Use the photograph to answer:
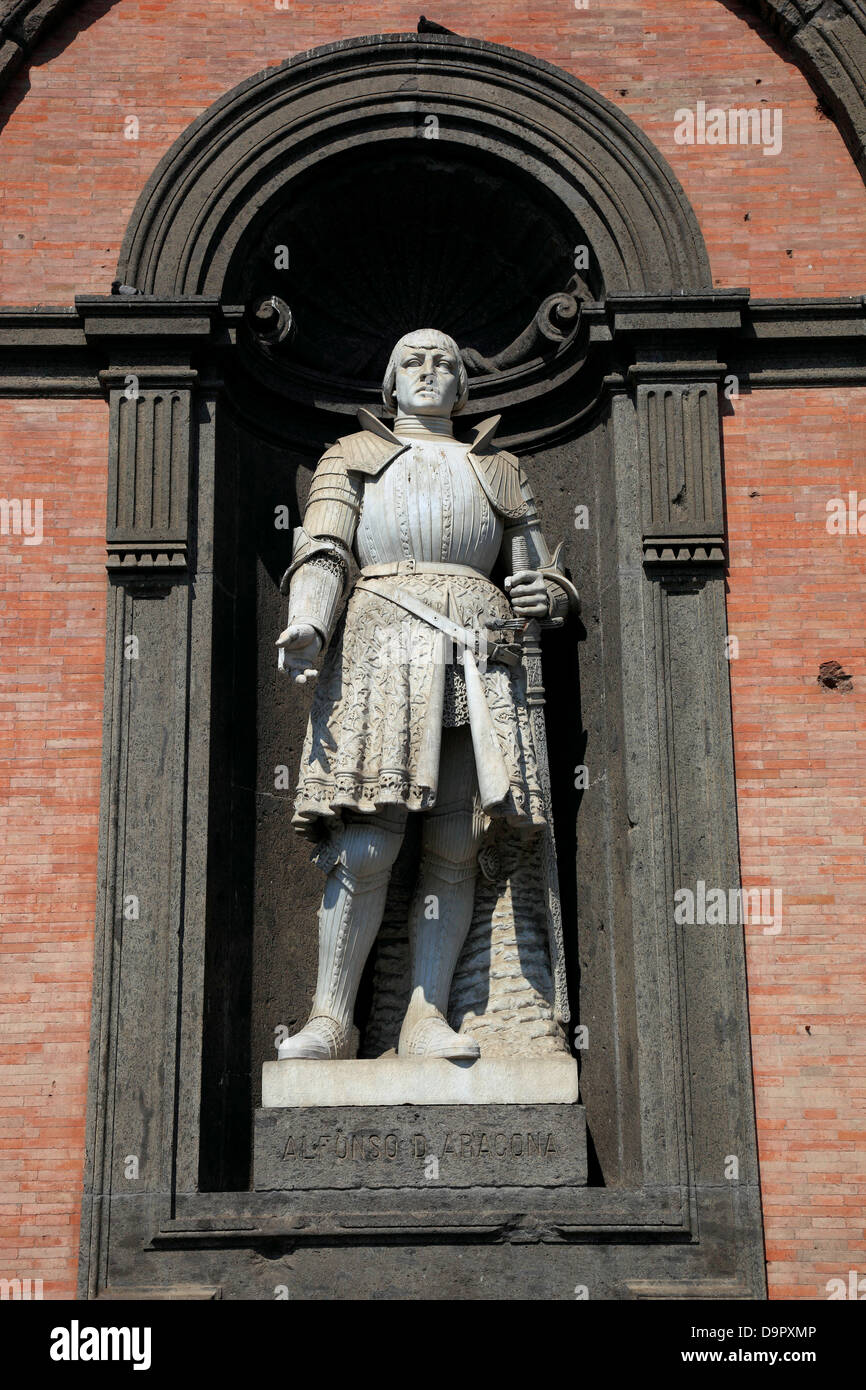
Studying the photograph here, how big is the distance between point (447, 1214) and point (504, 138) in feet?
19.0

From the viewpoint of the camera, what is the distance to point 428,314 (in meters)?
11.3

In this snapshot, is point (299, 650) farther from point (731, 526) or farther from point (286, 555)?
point (731, 526)

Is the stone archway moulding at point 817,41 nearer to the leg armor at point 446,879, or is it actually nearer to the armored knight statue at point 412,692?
the armored knight statue at point 412,692

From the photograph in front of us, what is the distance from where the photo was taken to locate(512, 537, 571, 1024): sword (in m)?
9.26

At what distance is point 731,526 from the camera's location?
32.3ft

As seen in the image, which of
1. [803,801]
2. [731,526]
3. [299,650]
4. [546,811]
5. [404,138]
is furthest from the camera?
[404,138]

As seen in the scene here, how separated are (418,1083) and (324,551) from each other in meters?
2.65

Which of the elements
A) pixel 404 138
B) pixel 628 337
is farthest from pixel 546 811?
pixel 404 138

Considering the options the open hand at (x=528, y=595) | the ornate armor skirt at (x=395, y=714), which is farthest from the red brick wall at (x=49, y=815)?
the open hand at (x=528, y=595)

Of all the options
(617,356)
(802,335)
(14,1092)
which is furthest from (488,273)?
(14,1092)

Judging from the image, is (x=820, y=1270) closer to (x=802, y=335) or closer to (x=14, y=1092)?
(x=14, y=1092)

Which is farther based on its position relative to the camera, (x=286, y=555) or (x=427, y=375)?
(x=286, y=555)

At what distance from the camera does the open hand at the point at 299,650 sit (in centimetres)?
904

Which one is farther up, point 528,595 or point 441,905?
point 528,595
